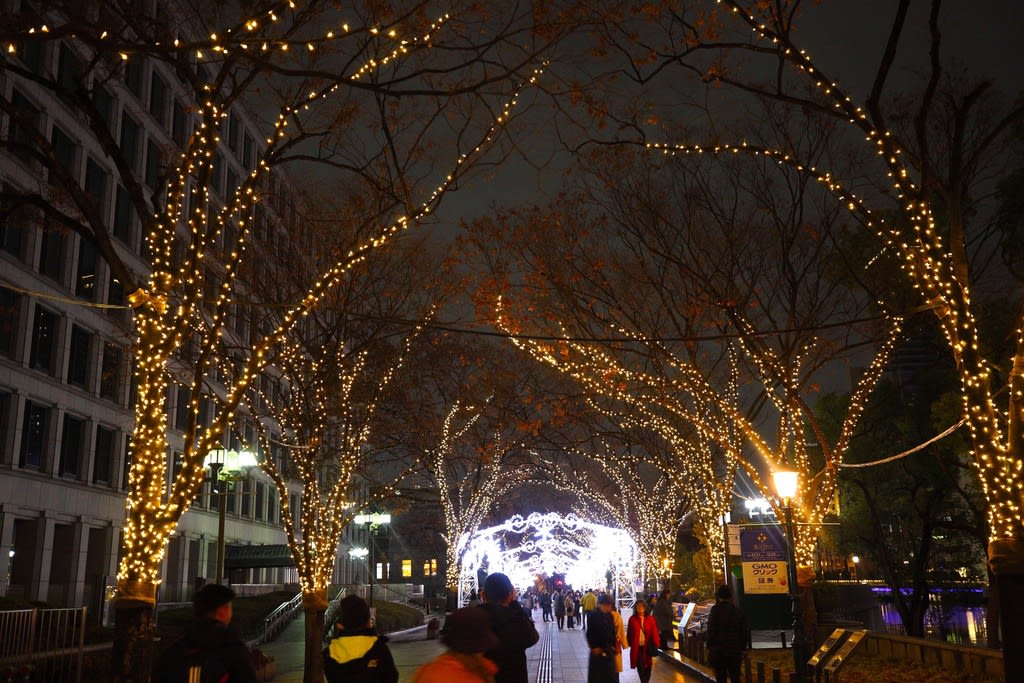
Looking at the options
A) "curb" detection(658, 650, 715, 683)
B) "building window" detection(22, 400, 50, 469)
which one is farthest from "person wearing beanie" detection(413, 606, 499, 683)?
"building window" detection(22, 400, 50, 469)

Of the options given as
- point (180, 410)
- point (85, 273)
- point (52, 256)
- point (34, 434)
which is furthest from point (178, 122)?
point (34, 434)

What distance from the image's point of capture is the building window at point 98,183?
33.7 metres

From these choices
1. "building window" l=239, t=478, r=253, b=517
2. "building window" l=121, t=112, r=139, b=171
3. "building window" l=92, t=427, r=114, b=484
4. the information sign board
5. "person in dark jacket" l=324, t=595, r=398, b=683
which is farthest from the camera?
"building window" l=239, t=478, r=253, b=517

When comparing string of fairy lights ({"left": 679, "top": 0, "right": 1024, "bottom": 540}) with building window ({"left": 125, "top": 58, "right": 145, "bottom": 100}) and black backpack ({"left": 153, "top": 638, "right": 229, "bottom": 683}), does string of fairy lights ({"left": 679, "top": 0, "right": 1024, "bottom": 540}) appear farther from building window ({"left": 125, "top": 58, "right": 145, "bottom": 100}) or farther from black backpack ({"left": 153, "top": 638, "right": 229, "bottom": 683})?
building window ({"left": 125, "top": 58, "right": 145, "bottom": 100})

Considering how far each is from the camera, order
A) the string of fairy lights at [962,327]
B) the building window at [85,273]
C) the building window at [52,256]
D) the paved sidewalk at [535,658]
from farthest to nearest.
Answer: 1. the building window at [85,273]
2. the building window at [52,256]
3. the paved sidewalk at [535,658]
4. the string of fairy lights at [962,327]

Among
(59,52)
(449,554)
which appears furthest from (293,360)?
(449,554)

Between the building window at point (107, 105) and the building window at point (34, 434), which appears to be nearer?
the building window at point (34, 434)

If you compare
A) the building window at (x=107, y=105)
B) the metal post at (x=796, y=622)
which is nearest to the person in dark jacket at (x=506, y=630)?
the metal post at (x=796, y=622)

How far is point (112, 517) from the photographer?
34.8 meters

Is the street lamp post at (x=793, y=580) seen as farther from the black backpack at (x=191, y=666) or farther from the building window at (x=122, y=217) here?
the building window at (x=122, y=217)

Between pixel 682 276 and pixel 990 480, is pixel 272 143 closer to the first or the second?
pixel 990 480

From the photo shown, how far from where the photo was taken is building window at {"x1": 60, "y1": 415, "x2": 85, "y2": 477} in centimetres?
3209

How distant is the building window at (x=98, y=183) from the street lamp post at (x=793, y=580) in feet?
86.8

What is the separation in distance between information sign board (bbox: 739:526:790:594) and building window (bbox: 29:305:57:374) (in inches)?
866
